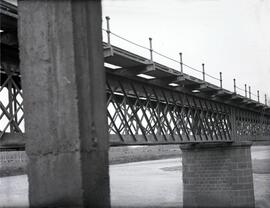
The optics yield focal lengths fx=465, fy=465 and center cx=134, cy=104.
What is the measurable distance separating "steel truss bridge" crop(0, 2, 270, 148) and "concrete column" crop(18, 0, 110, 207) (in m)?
5.98

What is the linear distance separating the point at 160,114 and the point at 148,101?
4.45m

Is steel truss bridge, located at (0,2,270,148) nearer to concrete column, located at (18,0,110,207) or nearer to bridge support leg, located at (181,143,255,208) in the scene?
bridge support leg, located at (181,143,255,208)

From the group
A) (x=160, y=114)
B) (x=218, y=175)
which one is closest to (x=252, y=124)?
(x=218, y=175)

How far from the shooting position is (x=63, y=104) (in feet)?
13.5

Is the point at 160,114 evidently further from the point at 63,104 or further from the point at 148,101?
the point at 63,104

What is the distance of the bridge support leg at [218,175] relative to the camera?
30.3 meters

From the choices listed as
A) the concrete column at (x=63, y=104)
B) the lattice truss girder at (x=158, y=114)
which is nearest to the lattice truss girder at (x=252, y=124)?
the lattice truss girder at (x=158, y=114)

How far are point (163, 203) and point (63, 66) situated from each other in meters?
32.1

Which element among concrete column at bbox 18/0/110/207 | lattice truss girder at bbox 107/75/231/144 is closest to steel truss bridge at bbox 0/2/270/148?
lattice truss girder at bbox 107/75/231/144

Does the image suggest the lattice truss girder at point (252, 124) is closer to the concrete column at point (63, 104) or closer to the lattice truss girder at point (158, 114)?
the lattice truss girder at point (158, 114)

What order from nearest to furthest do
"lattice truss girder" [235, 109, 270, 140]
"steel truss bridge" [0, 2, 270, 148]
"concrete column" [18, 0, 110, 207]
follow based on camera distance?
"concrete column" [18, 0, 110, 207]
"steel truss bridge" [0, 2, 270, 148]
"lattice truss girder" [235, 109, 270, 140]

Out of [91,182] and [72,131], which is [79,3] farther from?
[91,182]

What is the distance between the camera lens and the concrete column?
4059 millimetres

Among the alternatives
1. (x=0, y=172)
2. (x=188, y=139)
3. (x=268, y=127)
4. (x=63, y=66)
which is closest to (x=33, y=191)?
(x=63, y=66)
